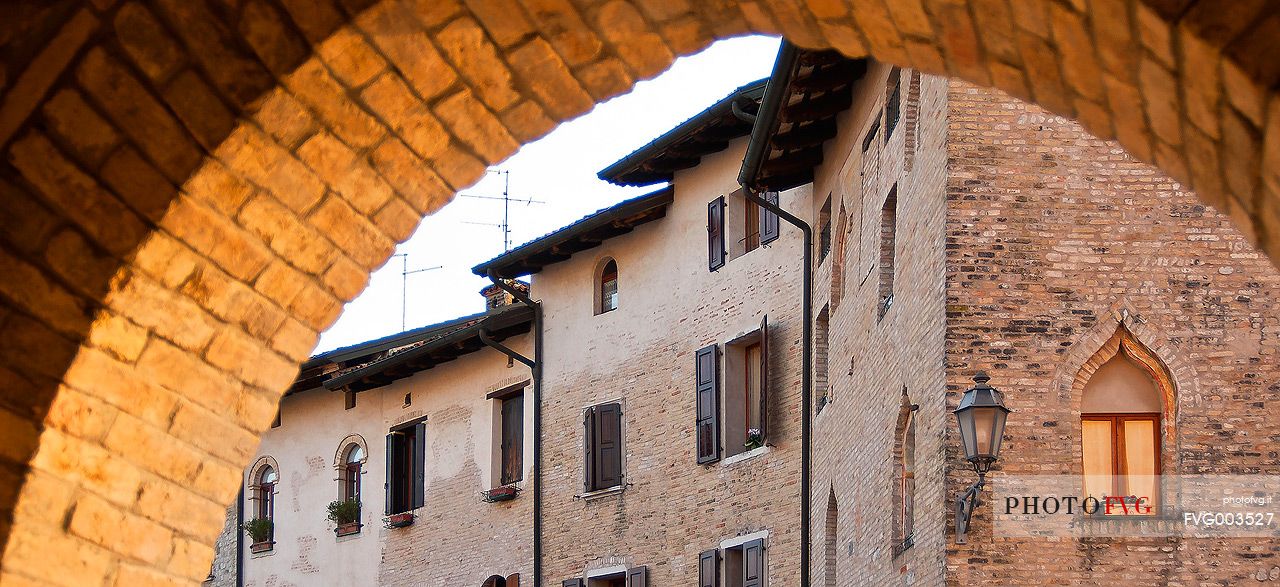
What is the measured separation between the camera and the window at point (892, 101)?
54.3 ft

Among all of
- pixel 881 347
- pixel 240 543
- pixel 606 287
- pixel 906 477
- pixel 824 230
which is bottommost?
pixel 240 543

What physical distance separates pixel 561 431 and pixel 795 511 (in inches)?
254

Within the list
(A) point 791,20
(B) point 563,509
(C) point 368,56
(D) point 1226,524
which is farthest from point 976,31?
(B) point 563,509

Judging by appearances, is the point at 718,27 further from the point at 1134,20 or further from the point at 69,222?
the point at 69,222

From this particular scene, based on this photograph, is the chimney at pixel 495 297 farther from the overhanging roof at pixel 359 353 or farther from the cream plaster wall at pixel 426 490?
the cream plaster wall at pixel 426 490

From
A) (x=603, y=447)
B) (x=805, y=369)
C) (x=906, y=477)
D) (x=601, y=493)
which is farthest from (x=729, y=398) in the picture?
(x=906, y=477)

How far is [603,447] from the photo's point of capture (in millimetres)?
24938

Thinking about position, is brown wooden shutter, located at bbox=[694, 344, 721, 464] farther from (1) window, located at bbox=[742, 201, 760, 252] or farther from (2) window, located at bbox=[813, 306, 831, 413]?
(2) window, located at bbox=[813, 306, 831, 413]

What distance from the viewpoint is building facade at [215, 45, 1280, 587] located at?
43.7 feet

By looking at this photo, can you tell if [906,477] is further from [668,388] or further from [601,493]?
[601,493]

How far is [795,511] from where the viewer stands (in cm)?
2048

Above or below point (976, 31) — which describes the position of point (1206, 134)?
below

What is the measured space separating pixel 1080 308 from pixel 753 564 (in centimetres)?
860
